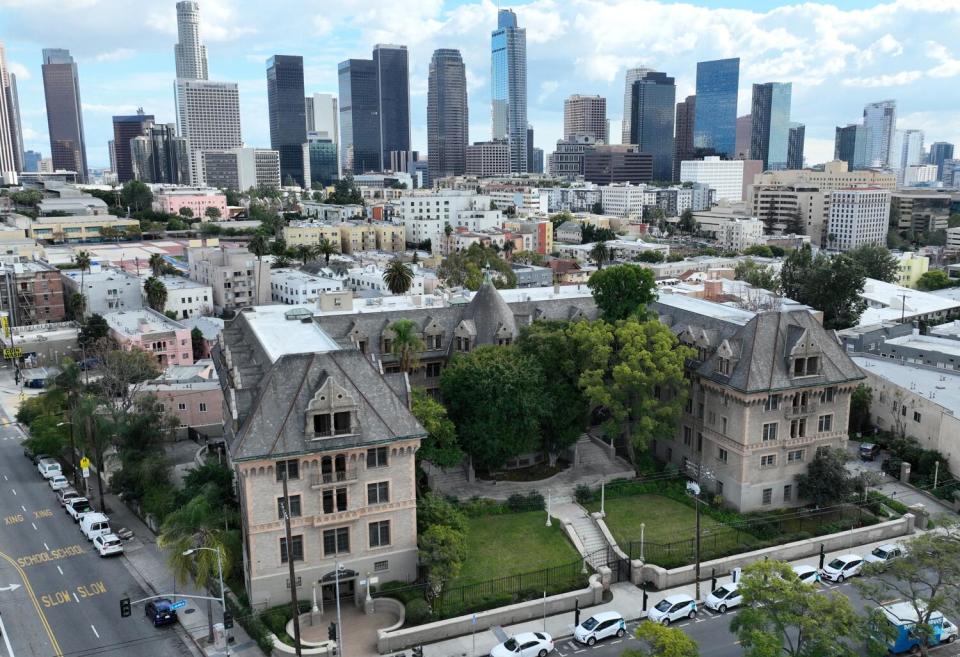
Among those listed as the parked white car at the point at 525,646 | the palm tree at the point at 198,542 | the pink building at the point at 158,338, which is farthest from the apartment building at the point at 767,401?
the pink building at the point at 158,338

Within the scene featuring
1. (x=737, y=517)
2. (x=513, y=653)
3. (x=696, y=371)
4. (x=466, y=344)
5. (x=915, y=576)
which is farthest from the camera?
(x=466, y=344)

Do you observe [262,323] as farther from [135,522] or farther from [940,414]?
[940,414]

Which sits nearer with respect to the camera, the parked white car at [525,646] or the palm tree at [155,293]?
the parked white car at [525,646]

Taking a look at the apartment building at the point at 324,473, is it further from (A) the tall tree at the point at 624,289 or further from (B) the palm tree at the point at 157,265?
(B) the palm tree at the point at 157,265

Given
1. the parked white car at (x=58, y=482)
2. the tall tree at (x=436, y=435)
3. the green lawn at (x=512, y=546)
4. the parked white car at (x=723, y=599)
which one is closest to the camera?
the parked white car at (x=723, y=599)

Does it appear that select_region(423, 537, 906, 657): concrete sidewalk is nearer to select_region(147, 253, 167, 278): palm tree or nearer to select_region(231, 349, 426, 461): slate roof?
select_region(231, 349, 426, 461): slate roof

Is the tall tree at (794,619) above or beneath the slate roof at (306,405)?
beneath

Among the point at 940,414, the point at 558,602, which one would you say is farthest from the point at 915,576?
the point at 940,414
